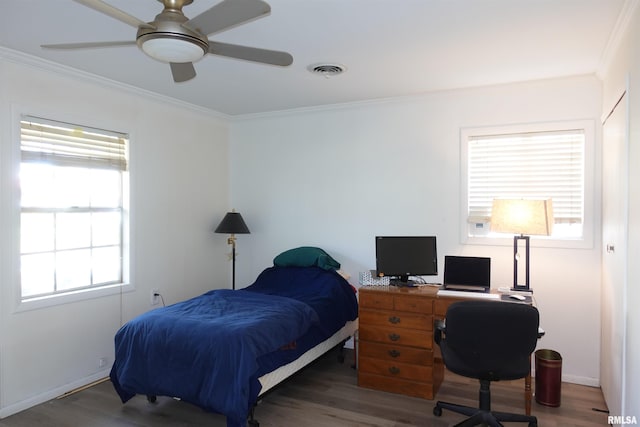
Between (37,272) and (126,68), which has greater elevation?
(126,68)

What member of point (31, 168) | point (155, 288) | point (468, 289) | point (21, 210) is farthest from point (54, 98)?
point (468, 289)

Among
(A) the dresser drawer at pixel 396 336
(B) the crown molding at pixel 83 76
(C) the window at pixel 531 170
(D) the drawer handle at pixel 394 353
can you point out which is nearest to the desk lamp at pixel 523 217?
(C) the window at pixel 531 170

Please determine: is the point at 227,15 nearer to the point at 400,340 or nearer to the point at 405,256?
the point at 405,256

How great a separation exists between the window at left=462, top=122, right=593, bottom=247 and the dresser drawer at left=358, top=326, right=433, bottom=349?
113cm

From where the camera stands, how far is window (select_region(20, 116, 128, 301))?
10.8 ft

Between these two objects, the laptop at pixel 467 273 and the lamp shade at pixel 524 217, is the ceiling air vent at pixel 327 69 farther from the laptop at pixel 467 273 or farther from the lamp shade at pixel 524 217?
the laptop at pixel 467 273

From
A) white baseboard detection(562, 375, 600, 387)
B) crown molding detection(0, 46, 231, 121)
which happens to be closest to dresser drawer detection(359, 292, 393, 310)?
white baseboard detection(562, 375, 600, 387)

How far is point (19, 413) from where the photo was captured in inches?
122

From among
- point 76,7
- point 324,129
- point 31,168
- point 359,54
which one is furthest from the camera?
point 324,129

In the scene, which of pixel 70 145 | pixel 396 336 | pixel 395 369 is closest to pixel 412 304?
pixel 396 336

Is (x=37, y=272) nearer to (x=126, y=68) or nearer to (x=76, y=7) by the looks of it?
(x=126, y=68)

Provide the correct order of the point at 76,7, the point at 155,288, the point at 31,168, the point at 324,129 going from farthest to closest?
1. the point at 324,129
2. the point at 155,288
3. the point at 31,168
4. the point at 76,7

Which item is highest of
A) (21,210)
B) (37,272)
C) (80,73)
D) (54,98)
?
(80,73)

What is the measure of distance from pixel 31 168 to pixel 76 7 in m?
1.49
